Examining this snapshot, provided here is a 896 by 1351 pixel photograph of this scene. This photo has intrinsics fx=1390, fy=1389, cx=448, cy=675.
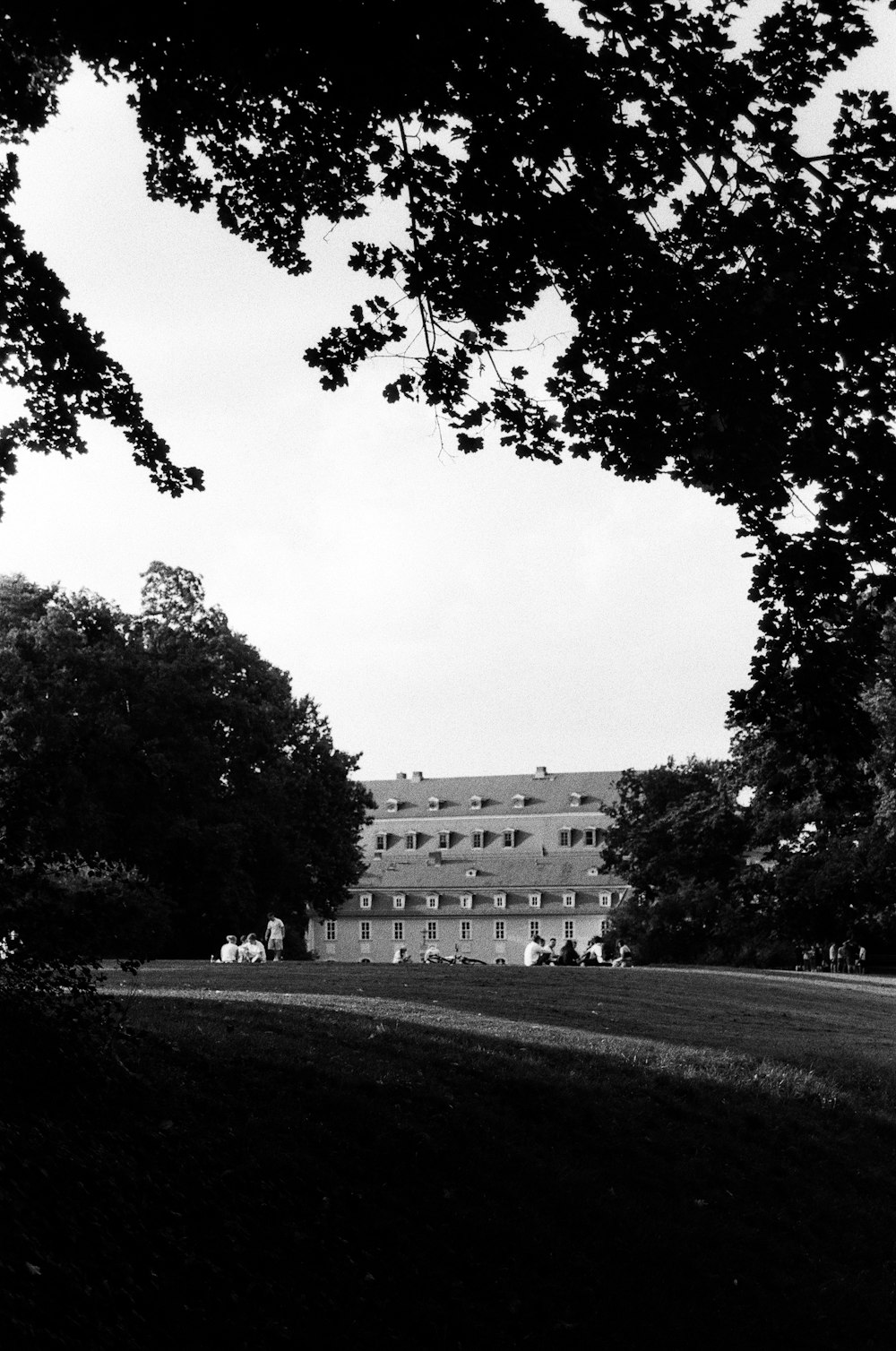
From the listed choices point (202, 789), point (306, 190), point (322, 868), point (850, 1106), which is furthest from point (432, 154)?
point (322, 868)

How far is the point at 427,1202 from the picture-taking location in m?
8.46

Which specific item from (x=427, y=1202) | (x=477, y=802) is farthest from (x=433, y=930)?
(x=427, y=1202)

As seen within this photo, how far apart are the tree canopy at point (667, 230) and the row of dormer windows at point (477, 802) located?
356ft

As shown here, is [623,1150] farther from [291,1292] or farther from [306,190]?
[306,190]

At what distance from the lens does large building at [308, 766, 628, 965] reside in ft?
354

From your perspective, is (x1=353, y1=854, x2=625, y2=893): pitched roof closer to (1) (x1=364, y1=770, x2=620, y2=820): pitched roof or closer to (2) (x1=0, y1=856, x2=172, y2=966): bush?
(1) (x1=364, y1=770, x2=620, y2=820): pitched roof

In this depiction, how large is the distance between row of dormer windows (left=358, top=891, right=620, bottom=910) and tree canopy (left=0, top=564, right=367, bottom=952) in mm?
53088

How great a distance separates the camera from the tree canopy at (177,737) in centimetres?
4518

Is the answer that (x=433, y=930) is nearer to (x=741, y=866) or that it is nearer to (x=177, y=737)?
(x=741, y=866)

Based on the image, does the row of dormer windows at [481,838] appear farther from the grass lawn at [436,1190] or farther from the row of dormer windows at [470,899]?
the grass lawn at [436,1190]

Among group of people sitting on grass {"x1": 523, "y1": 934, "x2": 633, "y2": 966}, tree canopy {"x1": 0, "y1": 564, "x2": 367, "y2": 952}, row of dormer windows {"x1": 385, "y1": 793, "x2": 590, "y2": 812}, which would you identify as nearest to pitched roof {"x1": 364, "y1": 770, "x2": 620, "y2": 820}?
row of dormer windows {"x1": 385, "y1": 793, "x2": 590, "y2": 812}

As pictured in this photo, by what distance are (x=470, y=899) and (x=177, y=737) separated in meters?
64.5

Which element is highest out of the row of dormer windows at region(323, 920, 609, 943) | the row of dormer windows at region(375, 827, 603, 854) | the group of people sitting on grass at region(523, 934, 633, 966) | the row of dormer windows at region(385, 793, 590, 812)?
the row of dormer windows at region(385, 793, 590, 812)

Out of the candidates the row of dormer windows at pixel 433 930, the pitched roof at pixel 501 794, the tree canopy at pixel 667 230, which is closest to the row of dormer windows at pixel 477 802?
the pitched roof at pixel 501 794
